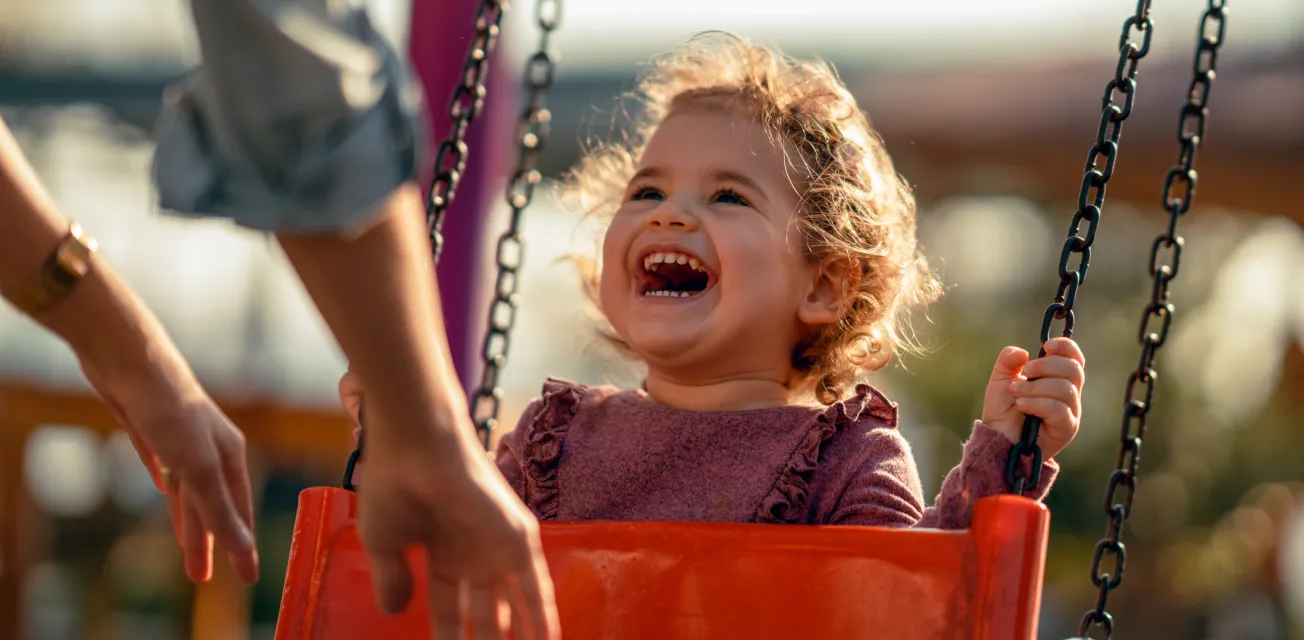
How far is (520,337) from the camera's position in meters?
6.09

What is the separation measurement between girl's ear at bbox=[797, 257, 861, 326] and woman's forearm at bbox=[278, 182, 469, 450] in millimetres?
951

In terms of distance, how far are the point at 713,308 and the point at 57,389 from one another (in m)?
4.35

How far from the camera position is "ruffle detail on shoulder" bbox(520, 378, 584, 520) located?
1.68 meters

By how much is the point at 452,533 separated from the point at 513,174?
A: 1.15m

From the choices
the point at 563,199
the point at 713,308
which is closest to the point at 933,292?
the point at 713,308

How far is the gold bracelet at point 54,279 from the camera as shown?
1.01 metres

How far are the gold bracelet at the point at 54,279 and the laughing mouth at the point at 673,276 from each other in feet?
2.40

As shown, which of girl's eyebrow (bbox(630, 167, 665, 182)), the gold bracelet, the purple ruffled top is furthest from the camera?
girl's eyebrow (bbox(630, 167, 665, 182))

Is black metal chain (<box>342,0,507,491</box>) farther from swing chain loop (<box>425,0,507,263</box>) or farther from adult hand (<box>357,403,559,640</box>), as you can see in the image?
adult hand (<box>357,403,559,640</box>)

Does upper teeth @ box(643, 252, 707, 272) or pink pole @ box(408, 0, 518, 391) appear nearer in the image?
upper teeth @ box(643, 252, 707, 272)

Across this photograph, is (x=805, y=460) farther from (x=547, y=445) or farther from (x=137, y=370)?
(x=137, y=370)

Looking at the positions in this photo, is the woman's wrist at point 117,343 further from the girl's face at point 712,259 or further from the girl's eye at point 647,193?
the girl's eye at point 647,193

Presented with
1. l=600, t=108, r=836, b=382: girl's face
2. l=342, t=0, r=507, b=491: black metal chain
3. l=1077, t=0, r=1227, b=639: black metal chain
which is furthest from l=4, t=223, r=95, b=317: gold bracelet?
l=1077, t=0, r=1227, b=639: black metal chain

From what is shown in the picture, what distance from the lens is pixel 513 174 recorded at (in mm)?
1934
